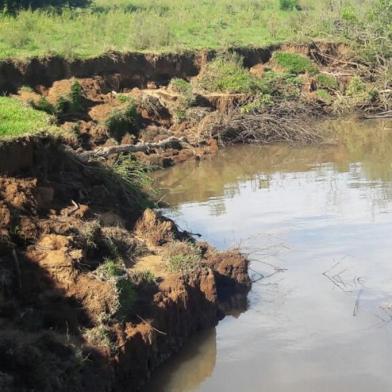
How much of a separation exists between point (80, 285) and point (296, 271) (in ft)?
12.9

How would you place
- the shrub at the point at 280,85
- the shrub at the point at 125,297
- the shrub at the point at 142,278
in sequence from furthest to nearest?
the shrub at the point at 280,85, the shrub at the point at 142,278, the shrub at the point at 125,297

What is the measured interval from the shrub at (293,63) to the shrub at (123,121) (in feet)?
28.5

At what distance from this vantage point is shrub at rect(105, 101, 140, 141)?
19.2m

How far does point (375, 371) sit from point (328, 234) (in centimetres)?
470

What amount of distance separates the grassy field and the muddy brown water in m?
7.37

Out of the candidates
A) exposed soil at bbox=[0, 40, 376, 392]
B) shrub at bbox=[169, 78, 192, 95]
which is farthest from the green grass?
shrub at bbox=[169, 78, 192, 95]

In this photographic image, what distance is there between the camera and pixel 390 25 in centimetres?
2705

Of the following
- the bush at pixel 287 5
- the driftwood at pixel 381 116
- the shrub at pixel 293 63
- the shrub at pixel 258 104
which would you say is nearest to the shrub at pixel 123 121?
the shrub at pixel 258 104

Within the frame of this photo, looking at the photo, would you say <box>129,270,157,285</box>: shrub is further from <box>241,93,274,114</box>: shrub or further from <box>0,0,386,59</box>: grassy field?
<box>241,93,274,114</box>: shrub

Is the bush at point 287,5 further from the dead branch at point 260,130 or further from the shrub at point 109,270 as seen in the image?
the shrub at point 109,270

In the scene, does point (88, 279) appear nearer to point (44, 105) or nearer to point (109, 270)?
point (109, 270)

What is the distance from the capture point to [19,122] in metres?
9.80

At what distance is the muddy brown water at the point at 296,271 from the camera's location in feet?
25.5

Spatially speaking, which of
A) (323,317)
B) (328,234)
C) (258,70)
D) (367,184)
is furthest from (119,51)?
(323,317)
